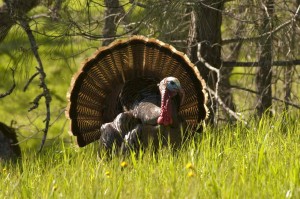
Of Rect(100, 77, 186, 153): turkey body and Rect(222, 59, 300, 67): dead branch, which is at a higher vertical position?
Rect(222, 59, 300, 67): dead branch

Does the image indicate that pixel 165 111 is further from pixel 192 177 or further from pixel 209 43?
pixel 209 43

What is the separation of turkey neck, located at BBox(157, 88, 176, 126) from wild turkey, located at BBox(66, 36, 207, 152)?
0.13 meters

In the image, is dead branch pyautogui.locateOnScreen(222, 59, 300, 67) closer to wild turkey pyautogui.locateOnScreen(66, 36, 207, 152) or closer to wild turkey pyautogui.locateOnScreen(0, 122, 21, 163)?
wild turkey pyautogui.locateOnScreen(66, 36, 207, 152)

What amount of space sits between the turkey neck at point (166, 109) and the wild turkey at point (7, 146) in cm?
236

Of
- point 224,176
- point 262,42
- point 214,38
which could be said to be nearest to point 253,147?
point 224,176

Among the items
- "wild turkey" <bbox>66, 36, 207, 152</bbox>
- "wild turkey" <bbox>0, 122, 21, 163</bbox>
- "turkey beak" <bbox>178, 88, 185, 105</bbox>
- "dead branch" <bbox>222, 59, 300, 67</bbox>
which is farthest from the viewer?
"wild turkey" <bbox>0, 122, 21, 163</bbox>

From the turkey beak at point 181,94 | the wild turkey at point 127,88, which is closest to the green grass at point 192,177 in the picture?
the turkey beak at point 181,94

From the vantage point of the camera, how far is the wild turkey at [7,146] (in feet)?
24.8

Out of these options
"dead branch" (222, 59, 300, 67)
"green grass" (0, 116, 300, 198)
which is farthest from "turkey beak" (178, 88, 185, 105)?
"dead branch" (222, 59, 300, 67)

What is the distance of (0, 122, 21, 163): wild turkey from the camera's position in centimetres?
757

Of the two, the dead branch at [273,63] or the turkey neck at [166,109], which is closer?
the turkey neck at [166,109]

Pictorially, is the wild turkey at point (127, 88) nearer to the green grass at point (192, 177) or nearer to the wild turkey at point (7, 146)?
the green grass at point (192, 177)

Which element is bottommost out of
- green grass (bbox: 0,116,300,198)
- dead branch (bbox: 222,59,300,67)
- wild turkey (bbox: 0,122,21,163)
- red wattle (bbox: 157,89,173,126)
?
wild turkey (bbox: 0,122,21,163)

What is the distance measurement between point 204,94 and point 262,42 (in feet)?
3.73
